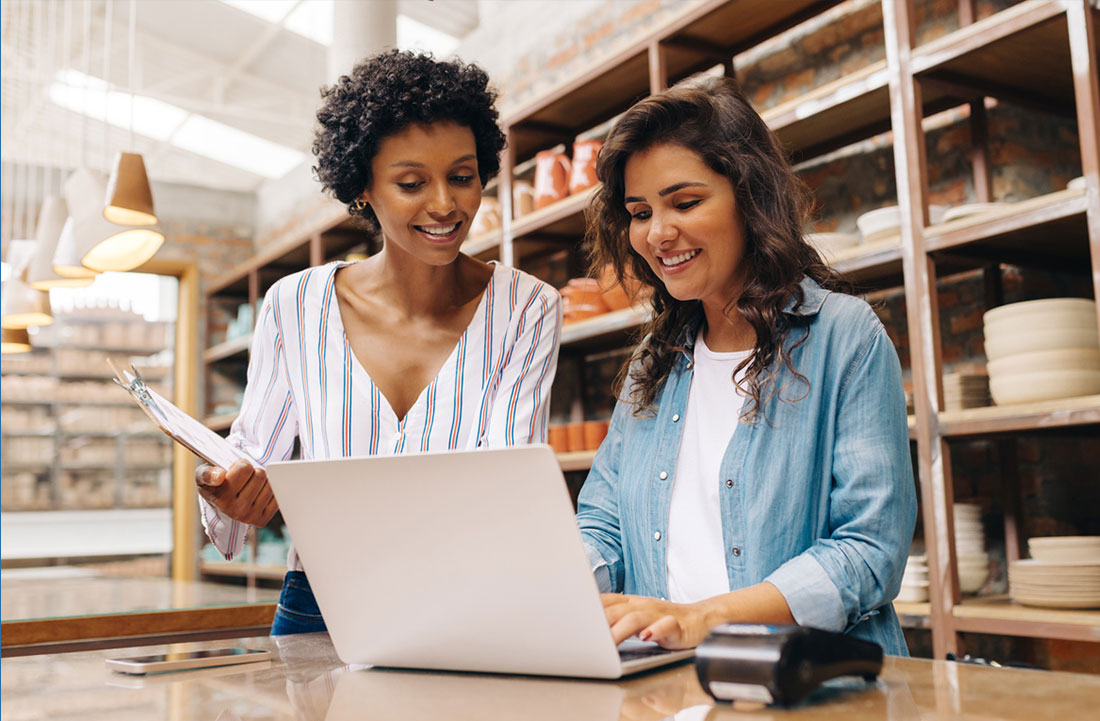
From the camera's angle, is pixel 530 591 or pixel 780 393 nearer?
pixel 530 591

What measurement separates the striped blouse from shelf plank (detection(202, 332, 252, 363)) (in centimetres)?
443

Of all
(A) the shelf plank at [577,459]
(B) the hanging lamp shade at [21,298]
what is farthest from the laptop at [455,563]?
(B) the hanging lamp shade at [21,298]

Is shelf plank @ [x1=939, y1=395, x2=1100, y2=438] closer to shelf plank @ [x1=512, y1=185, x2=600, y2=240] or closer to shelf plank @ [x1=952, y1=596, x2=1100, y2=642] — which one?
shelf plank @ [x1=952, y1=596, x2=1100, y2=642]

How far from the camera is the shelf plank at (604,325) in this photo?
314cm

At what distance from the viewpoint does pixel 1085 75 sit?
1968 millimetres

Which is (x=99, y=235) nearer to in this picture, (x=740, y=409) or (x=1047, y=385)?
(x=740, y=409)

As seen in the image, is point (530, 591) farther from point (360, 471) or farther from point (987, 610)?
point (987, 610)

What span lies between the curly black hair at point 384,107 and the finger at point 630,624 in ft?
2.83

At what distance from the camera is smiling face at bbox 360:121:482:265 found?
144 cm

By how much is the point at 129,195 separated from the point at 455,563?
7.61 feet

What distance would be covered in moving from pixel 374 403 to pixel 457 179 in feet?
1.15

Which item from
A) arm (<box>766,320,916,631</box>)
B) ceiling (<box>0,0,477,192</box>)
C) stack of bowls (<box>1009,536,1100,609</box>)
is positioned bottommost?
stack of bowls (<box>1009,536,1100,609</box>)

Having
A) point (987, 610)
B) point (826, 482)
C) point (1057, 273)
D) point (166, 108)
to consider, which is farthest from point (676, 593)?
point (166, 108)

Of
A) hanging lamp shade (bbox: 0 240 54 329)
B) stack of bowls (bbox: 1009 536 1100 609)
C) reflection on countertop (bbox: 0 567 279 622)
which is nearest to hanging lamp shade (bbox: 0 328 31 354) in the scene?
hanging lamp shade (bbox: 0 240 54 329)
